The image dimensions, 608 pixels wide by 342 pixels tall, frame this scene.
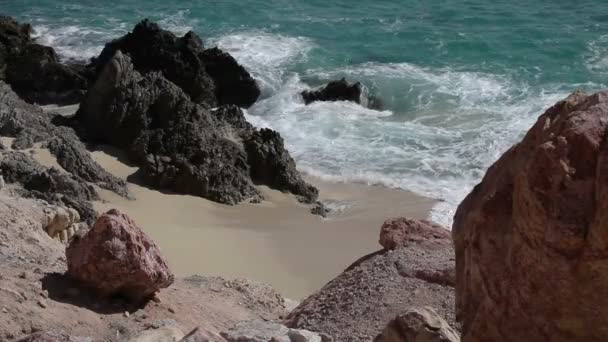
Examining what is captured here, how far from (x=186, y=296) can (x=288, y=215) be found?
4959 millimetres

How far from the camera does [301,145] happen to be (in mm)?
16172

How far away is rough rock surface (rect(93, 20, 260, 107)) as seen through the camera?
1805 cm

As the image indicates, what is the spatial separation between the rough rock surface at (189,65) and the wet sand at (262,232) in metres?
5.45

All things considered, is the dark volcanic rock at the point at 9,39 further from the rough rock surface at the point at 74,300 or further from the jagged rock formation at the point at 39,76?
the rough rock surface at the point at 74,300

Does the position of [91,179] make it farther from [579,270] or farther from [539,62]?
[539,62]

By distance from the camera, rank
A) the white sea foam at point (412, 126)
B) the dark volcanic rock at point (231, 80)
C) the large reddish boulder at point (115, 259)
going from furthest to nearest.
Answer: the dark volcanic rock at point (231, 80), the white sea foam at point (412, 126), the large reddish boulder at point (115, 259)

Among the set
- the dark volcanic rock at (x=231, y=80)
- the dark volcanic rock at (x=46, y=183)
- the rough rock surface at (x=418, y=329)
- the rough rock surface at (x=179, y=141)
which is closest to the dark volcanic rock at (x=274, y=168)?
the rough rock surface at (x=179, y=141)

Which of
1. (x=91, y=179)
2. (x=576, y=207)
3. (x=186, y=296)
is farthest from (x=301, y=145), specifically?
(x=576, y=207)

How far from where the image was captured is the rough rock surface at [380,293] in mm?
6344

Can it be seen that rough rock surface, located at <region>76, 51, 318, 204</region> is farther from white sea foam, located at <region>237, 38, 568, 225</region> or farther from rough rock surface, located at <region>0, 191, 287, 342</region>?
rough rock surface, located at <region>0, 191, 287, 342</region>

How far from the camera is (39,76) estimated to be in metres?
17.6

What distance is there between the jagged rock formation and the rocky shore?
3888 mm

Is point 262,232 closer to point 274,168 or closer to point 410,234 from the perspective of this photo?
point 274,168

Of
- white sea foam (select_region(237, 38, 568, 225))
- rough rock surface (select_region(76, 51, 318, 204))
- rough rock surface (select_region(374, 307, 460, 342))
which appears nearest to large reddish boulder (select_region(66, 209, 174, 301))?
rough rock surface (select_region(374, 307, 460, 342))
